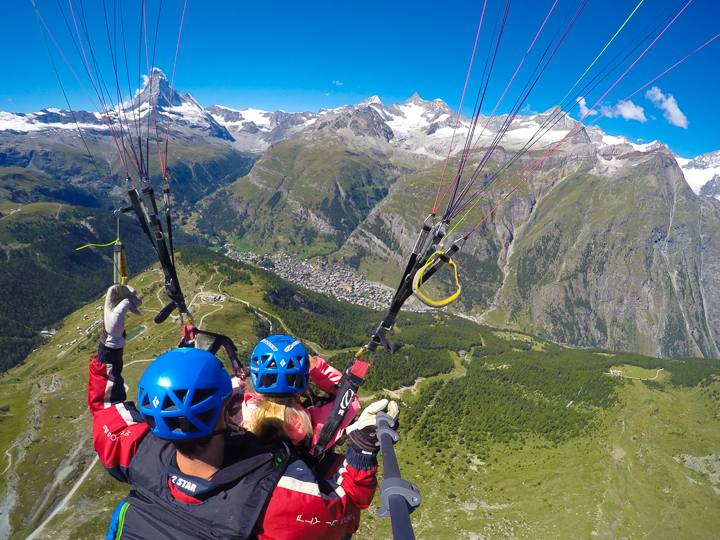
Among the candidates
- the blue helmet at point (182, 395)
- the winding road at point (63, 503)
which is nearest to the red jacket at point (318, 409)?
the blue helmet at point (182, 395)

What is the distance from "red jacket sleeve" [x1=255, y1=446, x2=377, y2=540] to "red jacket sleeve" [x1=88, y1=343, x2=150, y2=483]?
9.71 feet

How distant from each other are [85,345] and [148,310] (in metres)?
27.9

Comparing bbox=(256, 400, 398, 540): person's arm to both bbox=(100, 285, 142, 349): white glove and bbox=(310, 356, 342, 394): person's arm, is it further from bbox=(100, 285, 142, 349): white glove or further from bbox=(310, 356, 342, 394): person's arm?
bbox=(100, 285, 142, 349): white glove

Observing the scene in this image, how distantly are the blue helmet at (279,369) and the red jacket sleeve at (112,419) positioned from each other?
7.30 ft

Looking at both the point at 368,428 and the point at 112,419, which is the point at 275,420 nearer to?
the point at 368,428

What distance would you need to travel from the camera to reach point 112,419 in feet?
20.4

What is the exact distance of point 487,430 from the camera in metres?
78.6

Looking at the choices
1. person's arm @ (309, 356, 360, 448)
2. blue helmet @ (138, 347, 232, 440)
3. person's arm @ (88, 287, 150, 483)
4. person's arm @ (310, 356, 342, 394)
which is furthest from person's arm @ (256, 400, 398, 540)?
person's arm @ (310, 356, 342, 394)

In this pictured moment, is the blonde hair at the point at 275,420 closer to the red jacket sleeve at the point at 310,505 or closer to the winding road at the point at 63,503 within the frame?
the red jacket sleeve at the point at 310,505

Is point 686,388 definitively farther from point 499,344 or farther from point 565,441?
point 499,344

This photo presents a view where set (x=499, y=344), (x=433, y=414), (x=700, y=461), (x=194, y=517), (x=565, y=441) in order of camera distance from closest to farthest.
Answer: (x=194, y=517)
(x=700, y=461)
(x=565, y=441)
(x=433, y=414)
(x=499, y=344)

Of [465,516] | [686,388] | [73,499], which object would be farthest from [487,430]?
[73,499]

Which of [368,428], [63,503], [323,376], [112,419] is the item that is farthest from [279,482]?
[63,503]

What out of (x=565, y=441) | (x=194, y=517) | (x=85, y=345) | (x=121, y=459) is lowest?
(x=85, y=345)
